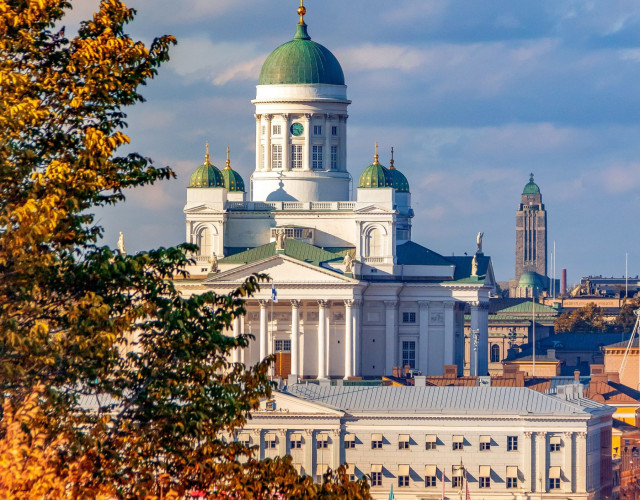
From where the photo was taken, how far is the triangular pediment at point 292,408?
130875 millimetres

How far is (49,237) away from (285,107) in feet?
471

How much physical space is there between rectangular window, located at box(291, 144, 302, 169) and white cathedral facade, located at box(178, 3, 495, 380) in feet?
0.25

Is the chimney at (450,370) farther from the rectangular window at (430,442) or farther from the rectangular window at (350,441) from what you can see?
the rectangular window at (430,442)

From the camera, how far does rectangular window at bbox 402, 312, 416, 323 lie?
17988cm

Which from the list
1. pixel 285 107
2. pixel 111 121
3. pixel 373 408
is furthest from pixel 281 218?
pixel 111 121

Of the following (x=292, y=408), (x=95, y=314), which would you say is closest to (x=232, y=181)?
(x=292, y=408)

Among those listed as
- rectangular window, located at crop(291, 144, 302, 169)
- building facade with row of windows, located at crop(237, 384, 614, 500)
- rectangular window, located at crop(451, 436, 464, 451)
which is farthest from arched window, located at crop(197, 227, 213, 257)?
rectangular window, located at crop(451, 436, 464, 451)

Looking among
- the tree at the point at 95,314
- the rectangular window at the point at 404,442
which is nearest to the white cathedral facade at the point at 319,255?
the rectangular window at the point at 404,442

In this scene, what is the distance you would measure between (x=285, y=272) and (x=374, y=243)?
1098cm

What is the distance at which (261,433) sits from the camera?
5118 inches

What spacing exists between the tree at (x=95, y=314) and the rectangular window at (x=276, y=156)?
463ft

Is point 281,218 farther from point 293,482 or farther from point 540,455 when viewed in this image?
point 293,482

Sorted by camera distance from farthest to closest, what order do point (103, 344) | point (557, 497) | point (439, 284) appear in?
point (439, 284), point (557, 497), point (103, 344)

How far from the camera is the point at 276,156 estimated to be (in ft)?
624
